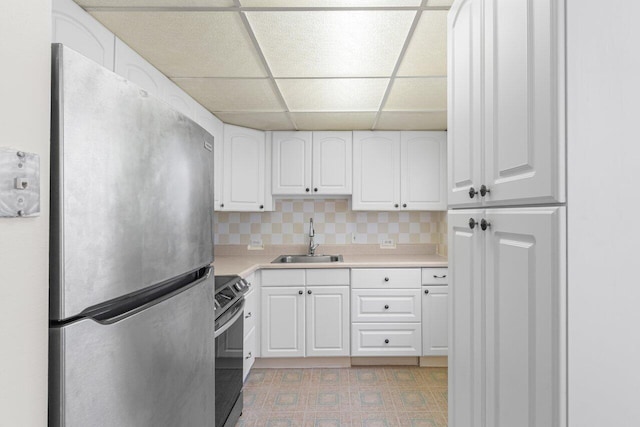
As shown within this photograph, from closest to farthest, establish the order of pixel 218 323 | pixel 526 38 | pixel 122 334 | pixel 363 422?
1. pixel 122 334
2. pixel 526 38
3. pixel 218 323
4. pixel 363 422

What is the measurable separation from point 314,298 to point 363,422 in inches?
41.4

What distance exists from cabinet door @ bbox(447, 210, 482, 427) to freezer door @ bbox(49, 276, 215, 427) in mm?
845

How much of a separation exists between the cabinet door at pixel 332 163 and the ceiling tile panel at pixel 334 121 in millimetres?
110

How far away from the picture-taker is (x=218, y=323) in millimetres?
1664

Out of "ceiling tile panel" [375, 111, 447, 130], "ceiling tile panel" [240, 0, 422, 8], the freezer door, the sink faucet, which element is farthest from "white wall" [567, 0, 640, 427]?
the sink faucet

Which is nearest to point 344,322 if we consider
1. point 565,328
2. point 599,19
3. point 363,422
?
point 363,422

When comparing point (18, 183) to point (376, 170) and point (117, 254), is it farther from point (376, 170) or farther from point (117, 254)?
point (376, 170)

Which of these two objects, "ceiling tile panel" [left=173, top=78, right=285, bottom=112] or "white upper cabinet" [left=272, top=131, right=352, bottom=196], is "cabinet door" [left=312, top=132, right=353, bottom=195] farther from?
"ceiling tile panel" [left=173, top=78, right=285, bottom=112]

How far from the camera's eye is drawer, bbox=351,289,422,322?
9.86 ft

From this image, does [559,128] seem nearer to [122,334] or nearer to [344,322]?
[122,334]

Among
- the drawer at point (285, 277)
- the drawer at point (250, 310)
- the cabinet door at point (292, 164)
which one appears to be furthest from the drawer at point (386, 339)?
the cabinet door at point (292, 164)

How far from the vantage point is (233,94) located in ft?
7.71

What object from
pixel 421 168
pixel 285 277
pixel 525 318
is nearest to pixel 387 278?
pixel 285 277

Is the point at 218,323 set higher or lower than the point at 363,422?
higher
